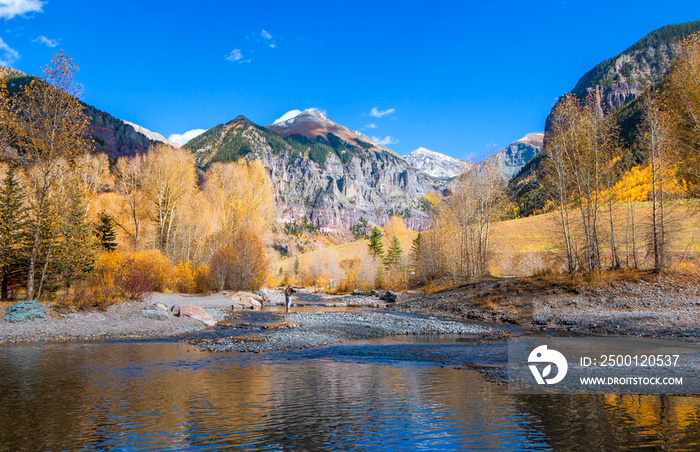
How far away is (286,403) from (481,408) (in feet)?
13.5

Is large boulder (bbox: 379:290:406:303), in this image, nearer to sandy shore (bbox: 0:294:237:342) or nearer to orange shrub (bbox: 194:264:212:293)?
orange shrub (bbox: 194:264:212:293)

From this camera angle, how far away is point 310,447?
5.62 m

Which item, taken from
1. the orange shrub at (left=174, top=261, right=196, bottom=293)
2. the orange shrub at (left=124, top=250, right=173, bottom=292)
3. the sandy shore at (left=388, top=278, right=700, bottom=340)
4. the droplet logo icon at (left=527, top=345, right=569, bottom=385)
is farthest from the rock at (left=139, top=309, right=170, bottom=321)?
the droplet logo icon at (left=527, top=345, right=569, bottom=385)

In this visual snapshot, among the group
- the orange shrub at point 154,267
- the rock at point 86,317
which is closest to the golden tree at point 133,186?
the orange shrub at point 154,267

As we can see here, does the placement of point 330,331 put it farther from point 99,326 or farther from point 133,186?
point 133,186

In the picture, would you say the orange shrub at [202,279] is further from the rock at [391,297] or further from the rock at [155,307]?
the rock at [391,297]

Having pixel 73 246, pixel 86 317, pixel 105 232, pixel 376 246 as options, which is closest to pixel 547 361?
pixel 86 317

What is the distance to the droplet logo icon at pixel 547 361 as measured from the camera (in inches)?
372

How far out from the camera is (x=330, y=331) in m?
18.9

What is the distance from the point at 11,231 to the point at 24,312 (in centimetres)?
572

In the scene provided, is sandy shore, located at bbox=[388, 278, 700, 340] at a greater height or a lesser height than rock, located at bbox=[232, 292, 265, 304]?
greater

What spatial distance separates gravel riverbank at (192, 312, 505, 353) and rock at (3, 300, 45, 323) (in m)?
9.11

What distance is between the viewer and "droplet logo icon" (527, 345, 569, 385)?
31.0 feet

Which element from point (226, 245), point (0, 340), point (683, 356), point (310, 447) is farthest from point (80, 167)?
point (683, 356)
